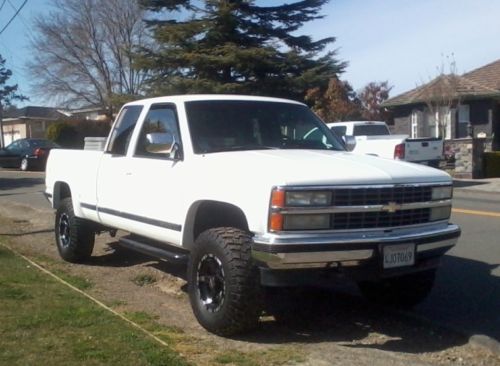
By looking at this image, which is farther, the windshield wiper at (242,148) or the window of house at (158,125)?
the window of house at (158,125)

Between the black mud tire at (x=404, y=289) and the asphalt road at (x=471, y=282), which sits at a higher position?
the black mud tire at (x=404, y=289)

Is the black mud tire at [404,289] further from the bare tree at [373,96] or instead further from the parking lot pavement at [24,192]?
the bare tree at [373,96]

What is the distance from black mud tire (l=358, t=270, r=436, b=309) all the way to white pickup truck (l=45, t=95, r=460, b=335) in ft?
0.04

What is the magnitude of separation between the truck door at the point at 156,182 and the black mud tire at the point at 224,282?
0.54 m

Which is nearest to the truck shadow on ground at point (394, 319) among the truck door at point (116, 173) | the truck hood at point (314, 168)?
the truck door at point (116, 173)

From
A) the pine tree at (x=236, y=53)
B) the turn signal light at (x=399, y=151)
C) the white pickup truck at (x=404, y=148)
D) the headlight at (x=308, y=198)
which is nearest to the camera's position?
the headlight at (x=308, y=198)

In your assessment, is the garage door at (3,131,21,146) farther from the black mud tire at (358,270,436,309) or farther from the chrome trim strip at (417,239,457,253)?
the chrome trim strip at (417,239,457,253)

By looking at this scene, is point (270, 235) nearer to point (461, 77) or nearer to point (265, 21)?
point (265, 21)

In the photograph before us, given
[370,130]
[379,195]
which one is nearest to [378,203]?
[379,195]

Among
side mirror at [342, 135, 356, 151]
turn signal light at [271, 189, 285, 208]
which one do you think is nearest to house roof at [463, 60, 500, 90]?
side mirror at [342, 135, 356, 151]

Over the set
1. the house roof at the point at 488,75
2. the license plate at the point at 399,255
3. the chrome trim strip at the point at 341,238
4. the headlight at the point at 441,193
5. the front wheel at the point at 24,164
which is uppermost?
the house roof at the point at 488,75

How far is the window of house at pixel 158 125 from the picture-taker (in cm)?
671

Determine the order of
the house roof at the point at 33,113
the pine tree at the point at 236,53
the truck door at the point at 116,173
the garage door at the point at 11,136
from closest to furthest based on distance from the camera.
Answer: the truck door at the point at 116,173
the pine tree at the point at 236,53
the house roof at the point at 33,113
the garage door at the point at 11,136

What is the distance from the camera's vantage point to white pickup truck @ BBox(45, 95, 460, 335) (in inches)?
203
